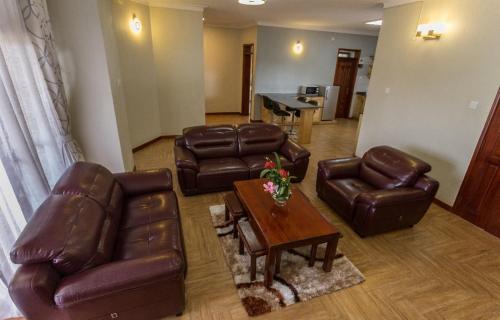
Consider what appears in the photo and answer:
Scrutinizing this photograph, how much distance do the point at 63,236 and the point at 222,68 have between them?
7.10 meters

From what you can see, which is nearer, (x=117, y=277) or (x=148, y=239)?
(x=117, y=277)

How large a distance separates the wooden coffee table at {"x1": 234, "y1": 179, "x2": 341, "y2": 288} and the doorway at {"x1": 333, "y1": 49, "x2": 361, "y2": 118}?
672cm

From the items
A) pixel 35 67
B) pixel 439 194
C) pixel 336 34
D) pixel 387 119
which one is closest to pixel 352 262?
pixel 439 194

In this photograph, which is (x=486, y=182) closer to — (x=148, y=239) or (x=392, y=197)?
(x=392, y=197)

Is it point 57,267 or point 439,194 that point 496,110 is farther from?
point 57,267

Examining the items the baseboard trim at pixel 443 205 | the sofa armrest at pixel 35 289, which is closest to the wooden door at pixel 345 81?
the baseboard trim at pixel 443 205

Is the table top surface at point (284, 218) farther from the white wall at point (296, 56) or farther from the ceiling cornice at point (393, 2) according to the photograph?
the white wall at point (296, 56)

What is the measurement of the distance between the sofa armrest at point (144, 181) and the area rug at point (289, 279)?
0.87m

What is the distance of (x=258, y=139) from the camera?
12.7ft

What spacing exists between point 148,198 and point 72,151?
3.57ft

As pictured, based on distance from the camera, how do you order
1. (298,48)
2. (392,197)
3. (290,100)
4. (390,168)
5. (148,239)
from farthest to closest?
(298,48) < (290,100) < (390,168) < (392,197) < (148,239)

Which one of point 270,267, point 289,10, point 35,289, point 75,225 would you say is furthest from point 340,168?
point 289,10

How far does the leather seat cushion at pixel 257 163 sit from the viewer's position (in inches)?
136

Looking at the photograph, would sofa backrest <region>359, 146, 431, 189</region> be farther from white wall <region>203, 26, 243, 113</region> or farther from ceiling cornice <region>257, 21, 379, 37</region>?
white wall <region>203, 26, 243, 113</region>
